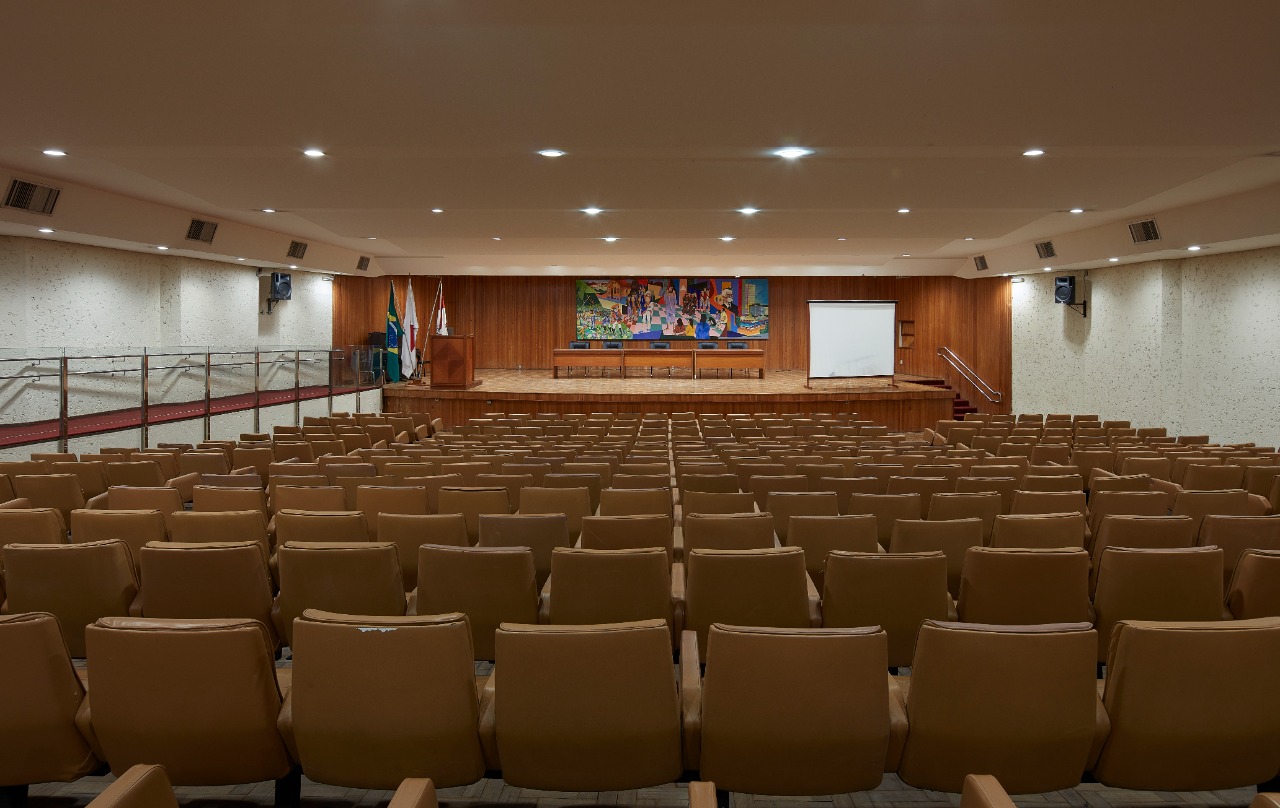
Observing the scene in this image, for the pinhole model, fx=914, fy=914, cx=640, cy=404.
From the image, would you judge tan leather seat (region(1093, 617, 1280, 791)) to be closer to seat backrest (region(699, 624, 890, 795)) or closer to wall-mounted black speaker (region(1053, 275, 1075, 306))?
seat backrest (region(699, 624, 890, 795))

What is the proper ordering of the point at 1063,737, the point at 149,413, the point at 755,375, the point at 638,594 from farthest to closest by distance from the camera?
the point at 755,375 → the point at 149,413 → the point at 638,594 → the point at 1063,737

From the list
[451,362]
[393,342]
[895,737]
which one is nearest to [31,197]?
[451,362]

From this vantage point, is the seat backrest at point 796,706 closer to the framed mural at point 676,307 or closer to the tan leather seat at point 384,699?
the tan leather seat at point 384,699

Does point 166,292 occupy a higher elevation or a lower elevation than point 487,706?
higher

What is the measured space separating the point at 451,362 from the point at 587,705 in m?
16.1

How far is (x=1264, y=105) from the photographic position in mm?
6062

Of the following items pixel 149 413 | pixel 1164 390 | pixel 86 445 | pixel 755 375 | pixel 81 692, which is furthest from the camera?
pixel 755 375

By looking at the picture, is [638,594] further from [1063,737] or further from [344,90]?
[344,90]

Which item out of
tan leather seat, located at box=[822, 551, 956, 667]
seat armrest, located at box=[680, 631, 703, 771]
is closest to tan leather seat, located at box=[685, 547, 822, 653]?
tan leather seat, located at box=[822, 551, 956, 667]

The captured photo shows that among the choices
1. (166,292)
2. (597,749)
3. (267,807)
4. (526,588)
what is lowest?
(267,807)

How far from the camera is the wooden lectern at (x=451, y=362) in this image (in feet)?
59.2

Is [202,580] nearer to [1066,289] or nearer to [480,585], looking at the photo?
[480,585]

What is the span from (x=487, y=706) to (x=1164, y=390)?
16584 millimetres

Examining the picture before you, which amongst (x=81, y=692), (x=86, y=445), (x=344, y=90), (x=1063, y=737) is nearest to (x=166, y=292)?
(x=86, y=445)
